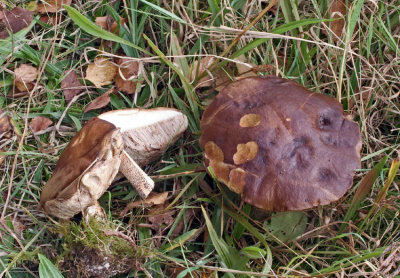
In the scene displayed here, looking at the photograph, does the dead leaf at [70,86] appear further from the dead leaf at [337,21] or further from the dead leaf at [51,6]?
the dead leaf at [337,21]

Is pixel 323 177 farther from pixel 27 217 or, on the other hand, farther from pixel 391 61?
pixel 27 217

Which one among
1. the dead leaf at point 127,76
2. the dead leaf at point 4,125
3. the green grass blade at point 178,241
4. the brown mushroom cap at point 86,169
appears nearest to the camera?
the brown mushroom cap at point 86,169

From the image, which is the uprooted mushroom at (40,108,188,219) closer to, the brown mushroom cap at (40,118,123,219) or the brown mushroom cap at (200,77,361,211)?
the brown mushroom cap at (40,118,123,219)

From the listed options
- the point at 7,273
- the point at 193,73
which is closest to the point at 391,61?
the point at 193,73

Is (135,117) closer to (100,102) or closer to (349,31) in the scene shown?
(100,102)

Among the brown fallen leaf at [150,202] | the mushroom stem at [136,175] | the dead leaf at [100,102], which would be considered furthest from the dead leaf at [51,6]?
the brown fallen leaf at [150,202]

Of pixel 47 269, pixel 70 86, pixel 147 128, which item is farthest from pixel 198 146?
pixel 47 269
